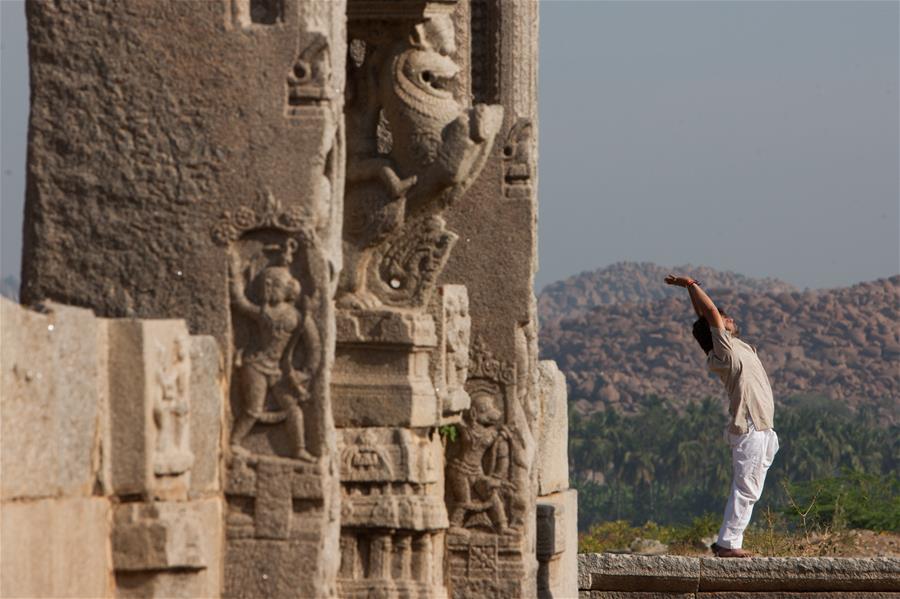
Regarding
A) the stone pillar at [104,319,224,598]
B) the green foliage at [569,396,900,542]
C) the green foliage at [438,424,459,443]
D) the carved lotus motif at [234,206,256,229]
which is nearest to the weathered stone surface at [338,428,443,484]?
the green foliage at [438,424,459,443]

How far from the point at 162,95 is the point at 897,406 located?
5871cm

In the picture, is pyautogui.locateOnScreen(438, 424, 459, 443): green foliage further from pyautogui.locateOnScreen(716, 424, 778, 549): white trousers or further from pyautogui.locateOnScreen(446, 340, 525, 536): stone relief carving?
pyautogui.locateOnScreen(716, 424, 778, 549): white trousers

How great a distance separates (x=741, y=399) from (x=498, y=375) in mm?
1964

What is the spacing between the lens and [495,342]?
36.8ft

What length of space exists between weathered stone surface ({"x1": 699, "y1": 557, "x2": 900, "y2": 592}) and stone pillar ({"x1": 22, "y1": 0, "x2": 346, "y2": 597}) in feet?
20.5

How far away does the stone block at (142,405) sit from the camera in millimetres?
6723

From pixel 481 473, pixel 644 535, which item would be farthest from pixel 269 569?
pixel 644 535

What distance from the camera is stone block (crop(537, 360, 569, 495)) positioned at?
484 inches

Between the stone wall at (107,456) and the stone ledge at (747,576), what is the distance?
255 inches

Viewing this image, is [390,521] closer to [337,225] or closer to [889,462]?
[337,225]

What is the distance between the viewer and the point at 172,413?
6887 millimetres

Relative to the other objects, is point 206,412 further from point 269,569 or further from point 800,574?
point 800,574

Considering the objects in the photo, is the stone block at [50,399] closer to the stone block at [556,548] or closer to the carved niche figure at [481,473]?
the carved niche figure at [481,473]

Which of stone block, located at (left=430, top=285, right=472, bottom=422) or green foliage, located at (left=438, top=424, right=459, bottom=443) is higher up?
stone block, located at (left=430, top=285, right=472, bottom=422)
